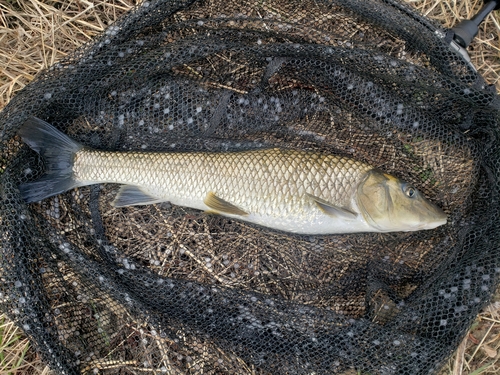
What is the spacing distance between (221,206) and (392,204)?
879 mm

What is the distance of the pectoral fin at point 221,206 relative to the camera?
2.11 m

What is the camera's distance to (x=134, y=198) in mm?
2215

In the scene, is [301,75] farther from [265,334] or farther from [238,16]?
[265,334]

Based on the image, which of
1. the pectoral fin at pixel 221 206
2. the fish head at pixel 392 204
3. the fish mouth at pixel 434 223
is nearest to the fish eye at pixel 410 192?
the fish head at pixel 392 204

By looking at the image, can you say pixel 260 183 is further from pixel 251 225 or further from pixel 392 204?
pixel 392 204

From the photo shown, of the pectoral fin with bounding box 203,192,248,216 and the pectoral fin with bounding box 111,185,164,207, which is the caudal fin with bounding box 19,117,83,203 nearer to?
the pectoral fin with bounding box 111,185,164,207

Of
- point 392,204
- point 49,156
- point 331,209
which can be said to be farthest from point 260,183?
point 49,156

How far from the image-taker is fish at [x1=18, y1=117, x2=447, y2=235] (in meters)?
2.09

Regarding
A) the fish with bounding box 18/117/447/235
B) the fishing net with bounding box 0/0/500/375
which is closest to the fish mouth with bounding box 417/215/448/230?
the fish with bounding box 18/117/447/235

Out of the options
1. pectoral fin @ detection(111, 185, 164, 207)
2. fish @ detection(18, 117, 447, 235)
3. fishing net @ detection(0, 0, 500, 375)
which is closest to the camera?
fishing net @ detection(0, 0, 500, 375)

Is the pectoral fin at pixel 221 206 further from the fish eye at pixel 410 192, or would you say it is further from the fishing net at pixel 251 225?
the fish eye at pixel 410 192

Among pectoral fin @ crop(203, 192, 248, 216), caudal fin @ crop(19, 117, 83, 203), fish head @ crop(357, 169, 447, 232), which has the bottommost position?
caudal fin @ crop(19, 117, 83, 203)

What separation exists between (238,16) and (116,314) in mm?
1725

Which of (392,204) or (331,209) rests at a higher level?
(392,204)
